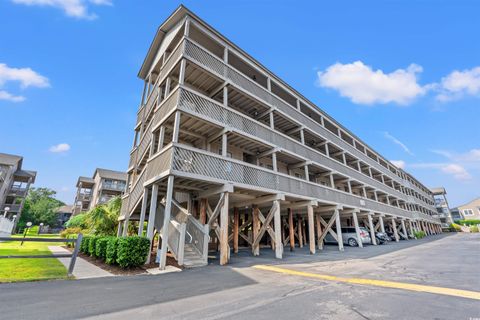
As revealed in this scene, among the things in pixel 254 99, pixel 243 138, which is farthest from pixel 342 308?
pixel 254 99

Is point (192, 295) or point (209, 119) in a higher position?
point (209, 119)

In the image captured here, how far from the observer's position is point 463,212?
78562mm

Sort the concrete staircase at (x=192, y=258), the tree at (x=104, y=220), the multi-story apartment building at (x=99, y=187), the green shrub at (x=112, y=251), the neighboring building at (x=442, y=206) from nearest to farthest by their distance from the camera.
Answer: the green shrub at (x=112, y=251) < the concrete staircase at (x=192, y=258) < the tree at (x=104, y=220) < the multi-story apartment building at (x=99, y=187) < the neighboring building at (x=442, y=206)

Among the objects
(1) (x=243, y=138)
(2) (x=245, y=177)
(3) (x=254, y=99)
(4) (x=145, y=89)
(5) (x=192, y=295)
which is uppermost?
(4) (x=145, y=89)

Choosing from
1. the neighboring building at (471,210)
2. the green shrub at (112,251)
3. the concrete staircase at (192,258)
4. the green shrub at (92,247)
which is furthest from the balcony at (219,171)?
the neighboring building at (471,210)

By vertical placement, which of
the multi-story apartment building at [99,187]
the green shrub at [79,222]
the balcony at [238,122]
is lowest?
the green shrub at [79,222]

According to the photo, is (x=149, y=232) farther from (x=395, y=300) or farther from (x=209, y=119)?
(x=395, y=300)

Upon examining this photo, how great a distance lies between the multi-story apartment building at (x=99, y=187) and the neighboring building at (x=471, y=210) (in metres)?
108

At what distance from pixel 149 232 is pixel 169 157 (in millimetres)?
3335

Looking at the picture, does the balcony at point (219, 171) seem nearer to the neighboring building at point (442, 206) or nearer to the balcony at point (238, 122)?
the balcony at point (238, 122)

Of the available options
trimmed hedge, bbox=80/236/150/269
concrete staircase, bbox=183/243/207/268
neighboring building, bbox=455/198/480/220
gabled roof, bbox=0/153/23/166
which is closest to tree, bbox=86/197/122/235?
trimmed hedge, bbox=80/236/150/269

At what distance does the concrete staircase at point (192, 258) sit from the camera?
9.17 meters

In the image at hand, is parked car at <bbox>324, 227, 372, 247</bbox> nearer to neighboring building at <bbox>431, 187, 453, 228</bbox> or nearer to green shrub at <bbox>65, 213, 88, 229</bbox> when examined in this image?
green shrub at <bbox>65, 213, 88, 229</bbox>

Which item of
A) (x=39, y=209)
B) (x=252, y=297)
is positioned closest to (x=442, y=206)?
(x=252, y=297)
